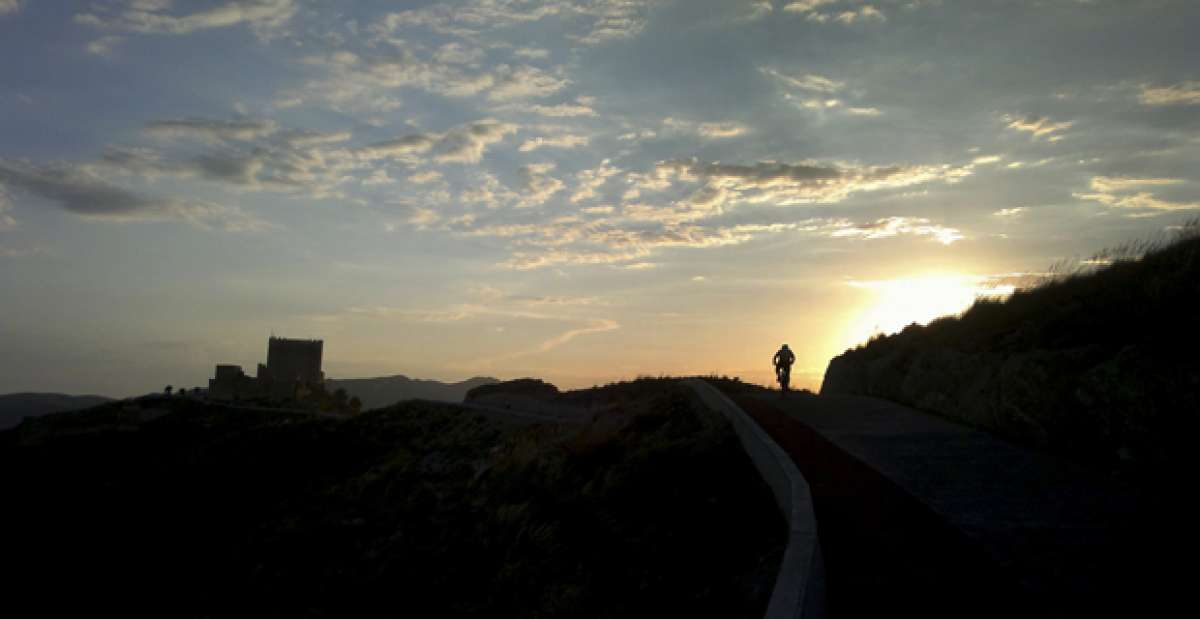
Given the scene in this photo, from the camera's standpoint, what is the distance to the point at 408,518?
24781 millimetres

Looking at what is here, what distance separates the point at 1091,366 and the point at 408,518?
62.1ft

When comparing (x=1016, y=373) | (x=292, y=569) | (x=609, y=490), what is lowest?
(x=292, y=569)

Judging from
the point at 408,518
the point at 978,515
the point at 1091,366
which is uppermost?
the point at 1091,366

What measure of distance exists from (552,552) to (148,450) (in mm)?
43447

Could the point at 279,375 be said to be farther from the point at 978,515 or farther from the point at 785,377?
the point at 978,515

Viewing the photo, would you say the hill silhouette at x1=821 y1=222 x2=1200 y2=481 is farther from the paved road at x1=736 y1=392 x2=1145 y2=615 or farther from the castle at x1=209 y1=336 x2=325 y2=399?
the castle at x1=209 y1=336 x2=325 y2=399

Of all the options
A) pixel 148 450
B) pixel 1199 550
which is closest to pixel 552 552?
pixel 1199 550

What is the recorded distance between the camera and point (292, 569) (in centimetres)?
2297

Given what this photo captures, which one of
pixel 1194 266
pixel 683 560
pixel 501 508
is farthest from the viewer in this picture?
pixel 501 508

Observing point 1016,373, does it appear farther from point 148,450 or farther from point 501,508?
point 148,450

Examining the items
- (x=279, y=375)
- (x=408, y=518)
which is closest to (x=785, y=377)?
(x=408, y=518)

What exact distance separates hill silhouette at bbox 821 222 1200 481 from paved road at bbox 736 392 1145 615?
57 centimetres

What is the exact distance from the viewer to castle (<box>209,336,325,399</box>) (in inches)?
3049

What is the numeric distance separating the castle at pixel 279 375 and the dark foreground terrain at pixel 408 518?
25.7 metres
